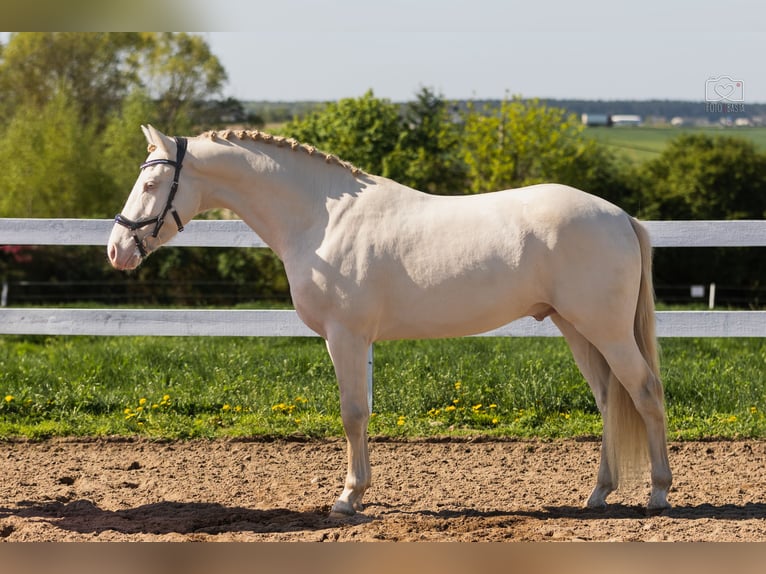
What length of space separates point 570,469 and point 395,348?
9.49ft

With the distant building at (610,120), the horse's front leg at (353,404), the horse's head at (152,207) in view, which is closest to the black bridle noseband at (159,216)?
the horse's head at (152,207)

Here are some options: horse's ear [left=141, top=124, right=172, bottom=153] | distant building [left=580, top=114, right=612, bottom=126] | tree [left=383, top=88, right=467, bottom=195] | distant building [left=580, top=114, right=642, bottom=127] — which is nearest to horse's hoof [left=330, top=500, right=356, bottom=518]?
horse's ear [left=141, top=124, right=172, bottom=153]

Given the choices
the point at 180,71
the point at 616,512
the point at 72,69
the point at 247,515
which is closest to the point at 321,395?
the point at 247,515

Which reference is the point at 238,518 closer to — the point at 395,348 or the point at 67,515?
the point at 67,515

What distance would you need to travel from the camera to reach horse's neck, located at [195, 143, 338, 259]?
4301 mm

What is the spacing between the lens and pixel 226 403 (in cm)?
636

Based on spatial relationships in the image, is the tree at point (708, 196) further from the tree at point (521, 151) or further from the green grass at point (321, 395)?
the green grass at point (321, 395)

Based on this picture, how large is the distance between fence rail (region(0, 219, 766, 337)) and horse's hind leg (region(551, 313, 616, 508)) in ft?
5.15

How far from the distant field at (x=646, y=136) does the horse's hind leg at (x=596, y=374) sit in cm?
1336

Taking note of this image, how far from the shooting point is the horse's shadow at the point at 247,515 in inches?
159

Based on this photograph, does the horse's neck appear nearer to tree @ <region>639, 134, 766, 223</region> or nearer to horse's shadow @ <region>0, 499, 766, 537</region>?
horse's shadow @ <region>0, 499, 766, 537</region>

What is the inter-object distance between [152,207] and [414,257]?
4.30 ft

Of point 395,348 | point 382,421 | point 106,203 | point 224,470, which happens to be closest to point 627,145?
point 106,203

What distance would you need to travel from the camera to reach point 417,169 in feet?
46.5
